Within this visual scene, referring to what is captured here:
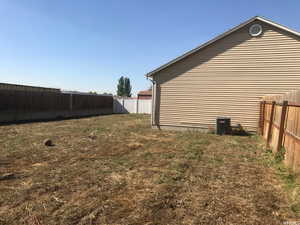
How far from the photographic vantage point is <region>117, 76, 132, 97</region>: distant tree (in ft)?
248

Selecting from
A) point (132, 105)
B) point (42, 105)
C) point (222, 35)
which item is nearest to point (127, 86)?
point (132, 105)

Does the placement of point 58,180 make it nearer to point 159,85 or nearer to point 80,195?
point 80,195

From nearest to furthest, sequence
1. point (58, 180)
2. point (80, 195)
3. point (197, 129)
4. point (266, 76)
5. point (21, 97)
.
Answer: point (80, 195) < point (58, 180) < point (266, 76) < point (197, 129) < point (21, 97)

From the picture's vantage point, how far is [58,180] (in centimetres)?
400

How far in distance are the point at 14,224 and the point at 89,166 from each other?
7.44ft

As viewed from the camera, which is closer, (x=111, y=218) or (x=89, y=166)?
(x=111, y=218)

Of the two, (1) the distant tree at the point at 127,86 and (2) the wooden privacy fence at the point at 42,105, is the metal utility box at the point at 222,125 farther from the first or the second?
(1) the distant tree at the point at 127,86

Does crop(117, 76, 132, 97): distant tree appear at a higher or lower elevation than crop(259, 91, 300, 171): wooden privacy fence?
higher

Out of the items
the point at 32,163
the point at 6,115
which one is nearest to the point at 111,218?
the point at 32,163

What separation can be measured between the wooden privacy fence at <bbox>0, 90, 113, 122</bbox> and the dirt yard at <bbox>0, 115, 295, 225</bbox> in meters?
7.86

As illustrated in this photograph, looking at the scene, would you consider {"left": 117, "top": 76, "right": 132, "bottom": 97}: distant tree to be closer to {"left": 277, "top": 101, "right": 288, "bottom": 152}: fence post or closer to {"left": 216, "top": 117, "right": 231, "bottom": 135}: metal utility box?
A: {"left": 216, "top": 117, "right": 231, "bottom": 135}: metal utility box

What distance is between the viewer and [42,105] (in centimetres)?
1548

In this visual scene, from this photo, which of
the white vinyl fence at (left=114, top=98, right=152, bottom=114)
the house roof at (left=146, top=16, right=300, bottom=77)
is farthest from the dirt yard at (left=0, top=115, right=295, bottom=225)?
the white vinyl fence at (left=114, top=98, right=152, bottom=114)

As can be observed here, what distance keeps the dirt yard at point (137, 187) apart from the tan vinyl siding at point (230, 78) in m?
3.84
